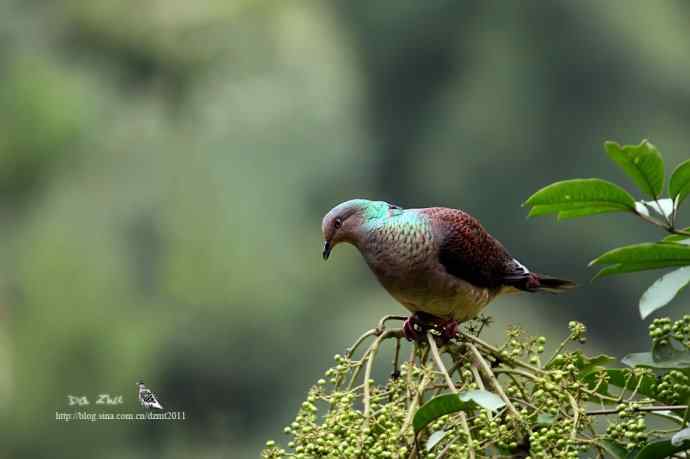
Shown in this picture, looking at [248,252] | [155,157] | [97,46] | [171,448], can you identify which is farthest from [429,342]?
[97,46]

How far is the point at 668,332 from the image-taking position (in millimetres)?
970

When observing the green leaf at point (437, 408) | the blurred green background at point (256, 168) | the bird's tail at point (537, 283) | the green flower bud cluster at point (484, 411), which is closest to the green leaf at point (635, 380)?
the green flower bud cluster at point (484, 411)

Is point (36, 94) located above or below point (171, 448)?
above

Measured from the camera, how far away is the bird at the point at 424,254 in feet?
4.70

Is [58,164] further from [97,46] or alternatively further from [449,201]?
[449,201]

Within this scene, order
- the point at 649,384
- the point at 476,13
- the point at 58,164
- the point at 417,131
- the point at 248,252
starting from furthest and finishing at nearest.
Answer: the point at 476,13
the point at 417,131
the point at 58,164
the point at 248,252
the point at 649,384

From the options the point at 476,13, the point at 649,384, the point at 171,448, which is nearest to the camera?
the point at 649,384

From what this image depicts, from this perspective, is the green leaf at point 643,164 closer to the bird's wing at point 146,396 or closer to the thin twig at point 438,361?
the thin twig at point 438,361

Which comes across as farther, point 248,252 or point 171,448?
point 248,252

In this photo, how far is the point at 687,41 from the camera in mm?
5711

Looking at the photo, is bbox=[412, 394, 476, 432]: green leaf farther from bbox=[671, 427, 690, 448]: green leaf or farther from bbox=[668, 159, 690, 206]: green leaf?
bbox=[668, 159, 690, 206]: green leaf

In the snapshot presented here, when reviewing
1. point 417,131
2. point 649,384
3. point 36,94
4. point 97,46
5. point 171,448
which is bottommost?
point 649,384

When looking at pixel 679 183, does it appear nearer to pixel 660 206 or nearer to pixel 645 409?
pixel 660 206

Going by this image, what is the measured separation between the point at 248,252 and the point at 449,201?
106 cm
